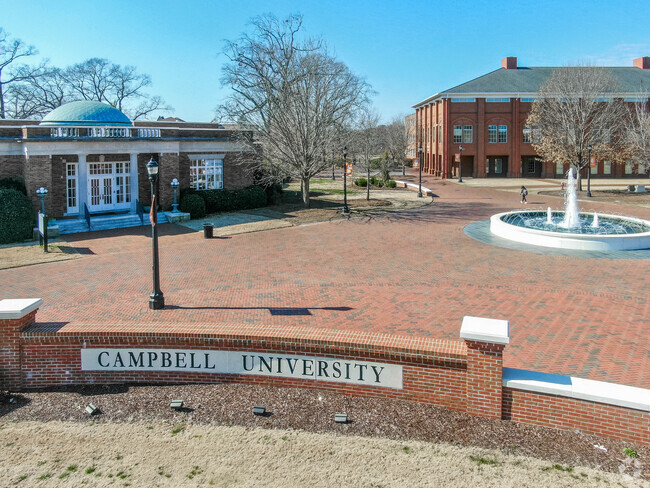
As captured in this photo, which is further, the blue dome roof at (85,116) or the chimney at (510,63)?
the chimney at (510,63)

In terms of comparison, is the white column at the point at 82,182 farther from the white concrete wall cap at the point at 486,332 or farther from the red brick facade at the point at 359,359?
the white concrete wall cap at the point at 486,332

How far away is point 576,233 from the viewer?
2198 cm

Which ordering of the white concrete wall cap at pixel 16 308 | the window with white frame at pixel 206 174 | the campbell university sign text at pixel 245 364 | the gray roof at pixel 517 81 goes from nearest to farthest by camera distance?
the campbell university sign text at pixel 245 364, the white concrete wall cap at pixel 16 308, the window with white frame at pixel 206 174, the gray roof at pixel 517 81

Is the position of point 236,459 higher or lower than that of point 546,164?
lower

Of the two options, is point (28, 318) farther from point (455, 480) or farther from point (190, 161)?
point (190, 161)

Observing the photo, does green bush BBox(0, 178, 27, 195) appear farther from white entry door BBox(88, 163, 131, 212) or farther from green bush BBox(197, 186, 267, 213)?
green bush BBox(197, 186, 267, 213)

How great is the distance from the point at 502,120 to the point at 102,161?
42.9 metres

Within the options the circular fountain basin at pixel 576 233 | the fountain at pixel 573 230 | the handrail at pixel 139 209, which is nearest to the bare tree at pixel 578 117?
the fountain at pixel 573 230

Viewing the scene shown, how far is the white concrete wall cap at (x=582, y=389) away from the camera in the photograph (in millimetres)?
6970

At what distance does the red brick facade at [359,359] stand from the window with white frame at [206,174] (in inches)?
1009

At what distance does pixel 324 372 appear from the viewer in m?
8.31

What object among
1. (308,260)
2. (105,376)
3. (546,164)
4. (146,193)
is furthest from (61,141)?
(546,164)

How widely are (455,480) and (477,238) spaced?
1780cm

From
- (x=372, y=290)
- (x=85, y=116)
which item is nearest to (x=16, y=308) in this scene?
(x=372, y=290)
